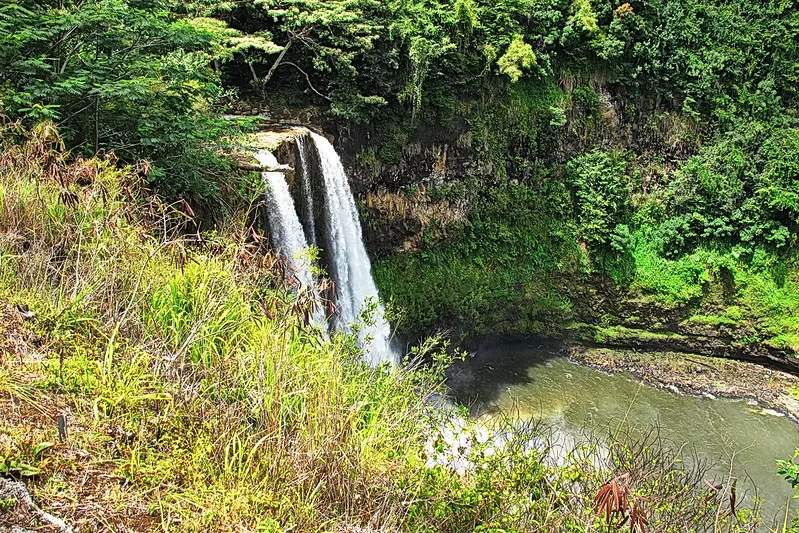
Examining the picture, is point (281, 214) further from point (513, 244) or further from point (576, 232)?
point (576, 232)

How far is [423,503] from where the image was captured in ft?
8.43

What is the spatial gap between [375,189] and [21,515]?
32.7ft

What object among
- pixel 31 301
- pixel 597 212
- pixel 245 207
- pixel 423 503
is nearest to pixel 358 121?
pixel 245 207

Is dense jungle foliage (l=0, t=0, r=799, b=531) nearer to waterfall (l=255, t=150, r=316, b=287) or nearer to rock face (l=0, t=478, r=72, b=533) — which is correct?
rock face (l=0, t=478, r=72, b=533)

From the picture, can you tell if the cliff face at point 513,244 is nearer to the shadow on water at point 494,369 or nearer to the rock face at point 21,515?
the shadow on water at point 494,369

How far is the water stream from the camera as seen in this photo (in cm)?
915

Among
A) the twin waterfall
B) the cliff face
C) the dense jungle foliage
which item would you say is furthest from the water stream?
the twin waterfall

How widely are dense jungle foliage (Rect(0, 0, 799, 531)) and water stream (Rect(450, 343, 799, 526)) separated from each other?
1.23 meters

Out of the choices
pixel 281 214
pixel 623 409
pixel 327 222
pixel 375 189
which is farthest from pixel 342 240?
pixel 623 409

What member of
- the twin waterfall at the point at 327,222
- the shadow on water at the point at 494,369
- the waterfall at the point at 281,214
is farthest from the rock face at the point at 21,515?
the shadow on water at the point at 494,369

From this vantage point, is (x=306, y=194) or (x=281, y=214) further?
(x=306, y=194)

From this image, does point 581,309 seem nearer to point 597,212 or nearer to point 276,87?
point 597,212

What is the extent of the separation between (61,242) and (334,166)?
20.5ft

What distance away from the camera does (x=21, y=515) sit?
1.79 meters
